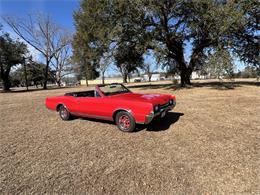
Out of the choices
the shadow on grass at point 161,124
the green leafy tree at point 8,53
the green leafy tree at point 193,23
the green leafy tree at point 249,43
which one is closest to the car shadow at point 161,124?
the shadow on grass at point 161,124

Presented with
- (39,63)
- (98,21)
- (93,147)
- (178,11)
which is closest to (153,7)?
(178,11)

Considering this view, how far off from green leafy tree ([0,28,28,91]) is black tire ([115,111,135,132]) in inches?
1331

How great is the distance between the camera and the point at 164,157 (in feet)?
12.2

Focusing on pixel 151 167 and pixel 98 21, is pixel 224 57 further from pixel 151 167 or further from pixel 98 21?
pixel 151 167

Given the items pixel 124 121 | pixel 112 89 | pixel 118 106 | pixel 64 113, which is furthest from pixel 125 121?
pixel 64 113

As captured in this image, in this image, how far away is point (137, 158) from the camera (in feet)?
12.3

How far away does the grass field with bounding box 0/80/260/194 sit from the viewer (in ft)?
9.46

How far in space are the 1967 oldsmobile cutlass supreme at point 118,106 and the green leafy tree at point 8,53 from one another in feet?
102

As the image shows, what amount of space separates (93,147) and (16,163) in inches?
61.4

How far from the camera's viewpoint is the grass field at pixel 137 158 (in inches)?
113

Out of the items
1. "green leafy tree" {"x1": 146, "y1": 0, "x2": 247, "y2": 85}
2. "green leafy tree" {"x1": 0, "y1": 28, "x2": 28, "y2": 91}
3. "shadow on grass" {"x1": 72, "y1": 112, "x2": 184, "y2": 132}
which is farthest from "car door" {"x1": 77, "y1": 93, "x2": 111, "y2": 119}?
"green leafy tree" {"x1": 0, "y1": 28, "x2": 28, "y2": 91}

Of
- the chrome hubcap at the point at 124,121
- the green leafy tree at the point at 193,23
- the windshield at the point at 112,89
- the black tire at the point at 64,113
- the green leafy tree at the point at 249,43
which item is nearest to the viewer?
the chrome hubcap at the point at 124,121

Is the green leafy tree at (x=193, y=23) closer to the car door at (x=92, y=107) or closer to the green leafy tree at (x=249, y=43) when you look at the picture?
the green leafy tree at (x=249, y=43)

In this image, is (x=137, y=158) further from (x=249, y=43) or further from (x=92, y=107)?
(x=249, y=43)
